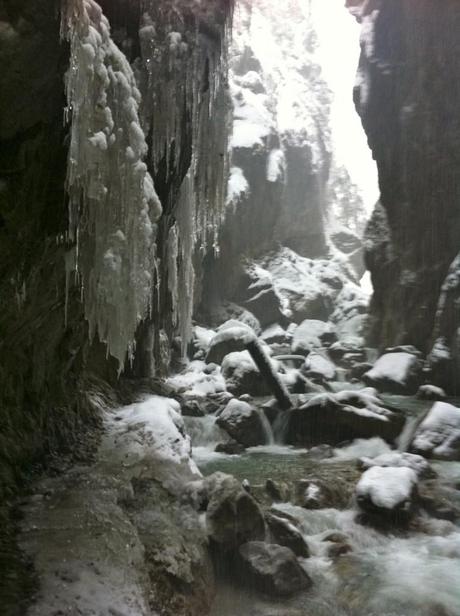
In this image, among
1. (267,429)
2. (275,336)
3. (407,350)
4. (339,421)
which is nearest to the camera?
(339,421)

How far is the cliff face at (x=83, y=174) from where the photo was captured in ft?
10.3

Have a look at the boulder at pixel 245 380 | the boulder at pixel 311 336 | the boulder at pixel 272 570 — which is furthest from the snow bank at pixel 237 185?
the boulder at pixel 272 570

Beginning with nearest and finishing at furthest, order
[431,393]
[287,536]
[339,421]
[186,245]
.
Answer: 1. [287,536]
2. [186,245]
3. [339,421]
4. [431,393]

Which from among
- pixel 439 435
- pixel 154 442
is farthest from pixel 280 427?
pixel 154 442

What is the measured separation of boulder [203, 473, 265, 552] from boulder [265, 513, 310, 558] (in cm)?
53

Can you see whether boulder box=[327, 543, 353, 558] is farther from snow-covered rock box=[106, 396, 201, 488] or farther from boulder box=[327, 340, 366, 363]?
boulder box=[327, 340, 366, 363]

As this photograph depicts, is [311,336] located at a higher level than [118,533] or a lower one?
higher

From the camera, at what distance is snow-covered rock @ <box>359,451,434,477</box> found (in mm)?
9094

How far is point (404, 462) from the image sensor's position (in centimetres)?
915

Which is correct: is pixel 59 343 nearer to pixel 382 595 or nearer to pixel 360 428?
pixel 382 595

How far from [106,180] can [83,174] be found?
1.45 feet

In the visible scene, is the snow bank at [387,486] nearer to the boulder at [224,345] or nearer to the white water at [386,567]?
the white water at [386,567]

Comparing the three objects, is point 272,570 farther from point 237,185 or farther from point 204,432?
point 237,185

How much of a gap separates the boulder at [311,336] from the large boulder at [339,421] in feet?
53.5
